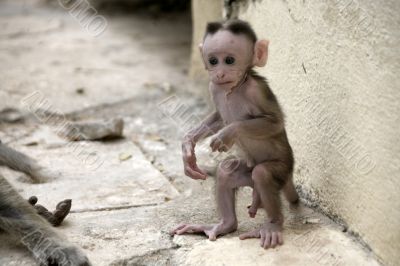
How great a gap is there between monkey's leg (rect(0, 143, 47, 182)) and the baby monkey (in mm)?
1516

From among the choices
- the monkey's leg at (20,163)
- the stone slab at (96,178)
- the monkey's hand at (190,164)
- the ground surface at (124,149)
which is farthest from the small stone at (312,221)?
the monkey's leg at (20,163)

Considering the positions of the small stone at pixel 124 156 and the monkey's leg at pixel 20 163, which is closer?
the monkey's leg at pixel 20 163

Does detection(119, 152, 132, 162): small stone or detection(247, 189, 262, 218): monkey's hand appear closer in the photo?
detection(247, 189, 262, 218): monkey's hand

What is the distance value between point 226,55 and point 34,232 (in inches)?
51.7

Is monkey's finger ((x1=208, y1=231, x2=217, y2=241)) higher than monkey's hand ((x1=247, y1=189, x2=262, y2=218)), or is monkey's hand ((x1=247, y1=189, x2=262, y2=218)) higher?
monkey's hand ((x1=247, y1=189, x2=262, y2=218))

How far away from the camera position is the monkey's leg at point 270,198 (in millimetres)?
2928

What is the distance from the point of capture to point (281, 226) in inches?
118

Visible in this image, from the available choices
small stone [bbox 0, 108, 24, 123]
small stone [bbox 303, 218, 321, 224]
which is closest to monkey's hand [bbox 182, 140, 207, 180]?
small stone [bbox 303, 218, 321, 224]

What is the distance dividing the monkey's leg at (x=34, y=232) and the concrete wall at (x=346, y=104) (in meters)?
1.28

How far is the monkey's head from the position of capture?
9.30 ft

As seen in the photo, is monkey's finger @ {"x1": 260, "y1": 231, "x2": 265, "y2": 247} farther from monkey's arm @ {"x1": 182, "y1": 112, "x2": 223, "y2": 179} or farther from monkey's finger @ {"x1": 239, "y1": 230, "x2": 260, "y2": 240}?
monkey's arm @ {"x1": 182, "y1": 112, "x2": 223, "y2": 179}

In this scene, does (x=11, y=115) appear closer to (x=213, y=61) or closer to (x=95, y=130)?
(x=95, y=130)

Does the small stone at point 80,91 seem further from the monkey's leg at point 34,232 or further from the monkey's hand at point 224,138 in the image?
the monkey's hand at point 224,138

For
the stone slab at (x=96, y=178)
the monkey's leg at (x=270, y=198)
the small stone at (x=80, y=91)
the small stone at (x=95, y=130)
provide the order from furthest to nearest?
1. the small stone at (x=80, y=91)
2. the small stone at (x=95, y=130)
3. the stone slab at (x=96, y=178)
4. the monkey's leg at (x=270, y=198)
